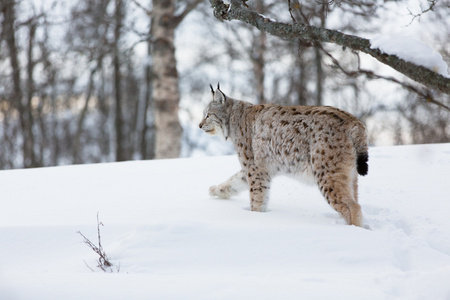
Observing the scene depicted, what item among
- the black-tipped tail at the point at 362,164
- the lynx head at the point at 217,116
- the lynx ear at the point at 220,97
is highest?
the lynx ear at the point at 220,97

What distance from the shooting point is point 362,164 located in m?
4.62

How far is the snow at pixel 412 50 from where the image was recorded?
2.73 metres

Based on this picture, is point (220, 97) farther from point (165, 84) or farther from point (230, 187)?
point (165, 84)

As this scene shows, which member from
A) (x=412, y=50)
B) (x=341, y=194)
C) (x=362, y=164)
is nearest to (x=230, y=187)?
(x=341, y=194)

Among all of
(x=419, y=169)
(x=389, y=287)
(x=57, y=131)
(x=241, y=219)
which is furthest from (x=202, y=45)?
(x=389, y=287)

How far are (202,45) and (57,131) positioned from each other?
813 cm

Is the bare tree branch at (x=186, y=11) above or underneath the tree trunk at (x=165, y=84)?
above

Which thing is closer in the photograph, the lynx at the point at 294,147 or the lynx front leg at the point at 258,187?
the lynx at the point at 294,147

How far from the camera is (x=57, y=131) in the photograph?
2339 cm

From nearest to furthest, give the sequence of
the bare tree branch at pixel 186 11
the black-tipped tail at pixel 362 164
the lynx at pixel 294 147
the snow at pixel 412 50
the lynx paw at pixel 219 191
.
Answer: the snow at pixel 412 50 < the black-tipped tail at pixel 362 164 < the lynx at pixel 294 147 < the lynx paw at pixel 219 191 < the bare tree branch at pixel 186 11

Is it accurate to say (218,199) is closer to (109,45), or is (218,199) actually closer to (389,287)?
(389,287)

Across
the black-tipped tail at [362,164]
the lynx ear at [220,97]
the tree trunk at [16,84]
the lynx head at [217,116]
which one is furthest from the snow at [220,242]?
the tree trunk at [16,84]

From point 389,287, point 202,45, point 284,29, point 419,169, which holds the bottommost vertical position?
point 389,287

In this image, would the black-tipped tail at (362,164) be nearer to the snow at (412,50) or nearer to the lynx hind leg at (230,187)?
the lynx hind leg at (230,187)
